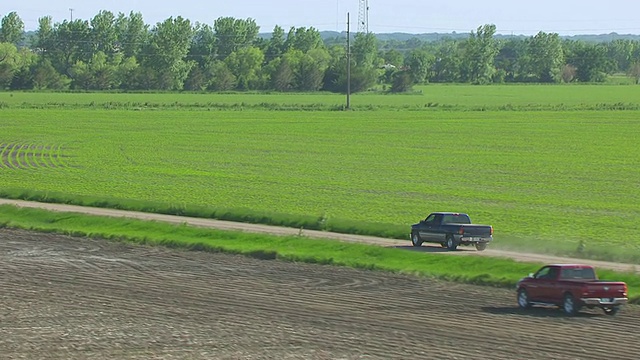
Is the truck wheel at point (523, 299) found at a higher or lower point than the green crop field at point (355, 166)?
higher

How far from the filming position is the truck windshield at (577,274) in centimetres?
3144

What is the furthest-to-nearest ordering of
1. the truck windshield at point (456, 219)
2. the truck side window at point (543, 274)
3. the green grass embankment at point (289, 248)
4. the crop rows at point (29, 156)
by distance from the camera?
the crop rows at point (29, 156), the truck windshield at point (456, 219), the green grass embankment at point (289, 248), the truck side window at point (543, 274)

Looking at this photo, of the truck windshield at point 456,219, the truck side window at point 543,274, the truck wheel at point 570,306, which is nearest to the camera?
the truck wheel at point 570,306

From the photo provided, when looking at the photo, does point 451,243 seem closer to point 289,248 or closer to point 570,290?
point 289,248

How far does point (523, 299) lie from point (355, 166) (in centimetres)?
4636

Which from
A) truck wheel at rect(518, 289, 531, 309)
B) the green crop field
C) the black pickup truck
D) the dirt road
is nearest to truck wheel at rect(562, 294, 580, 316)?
truck wheel at rect(518, 289, 531, 309)

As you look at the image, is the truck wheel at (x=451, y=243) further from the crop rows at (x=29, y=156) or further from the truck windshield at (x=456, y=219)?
the crop rows at (x=29, y=156)

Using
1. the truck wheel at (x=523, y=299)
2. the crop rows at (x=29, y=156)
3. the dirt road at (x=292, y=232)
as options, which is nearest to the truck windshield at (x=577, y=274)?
Answer: the truck wheel at (x=523, y=299)

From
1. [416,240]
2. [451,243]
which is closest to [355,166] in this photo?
[416,240]

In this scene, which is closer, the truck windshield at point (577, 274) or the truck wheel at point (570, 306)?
the truck wheel at point (570, 306)

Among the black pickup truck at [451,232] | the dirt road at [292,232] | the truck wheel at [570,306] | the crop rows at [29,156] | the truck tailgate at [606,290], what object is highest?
the truck tailgate at [606,290]

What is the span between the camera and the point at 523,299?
32.2 meters

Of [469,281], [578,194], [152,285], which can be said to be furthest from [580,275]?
[578,194]

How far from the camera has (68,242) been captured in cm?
4609
